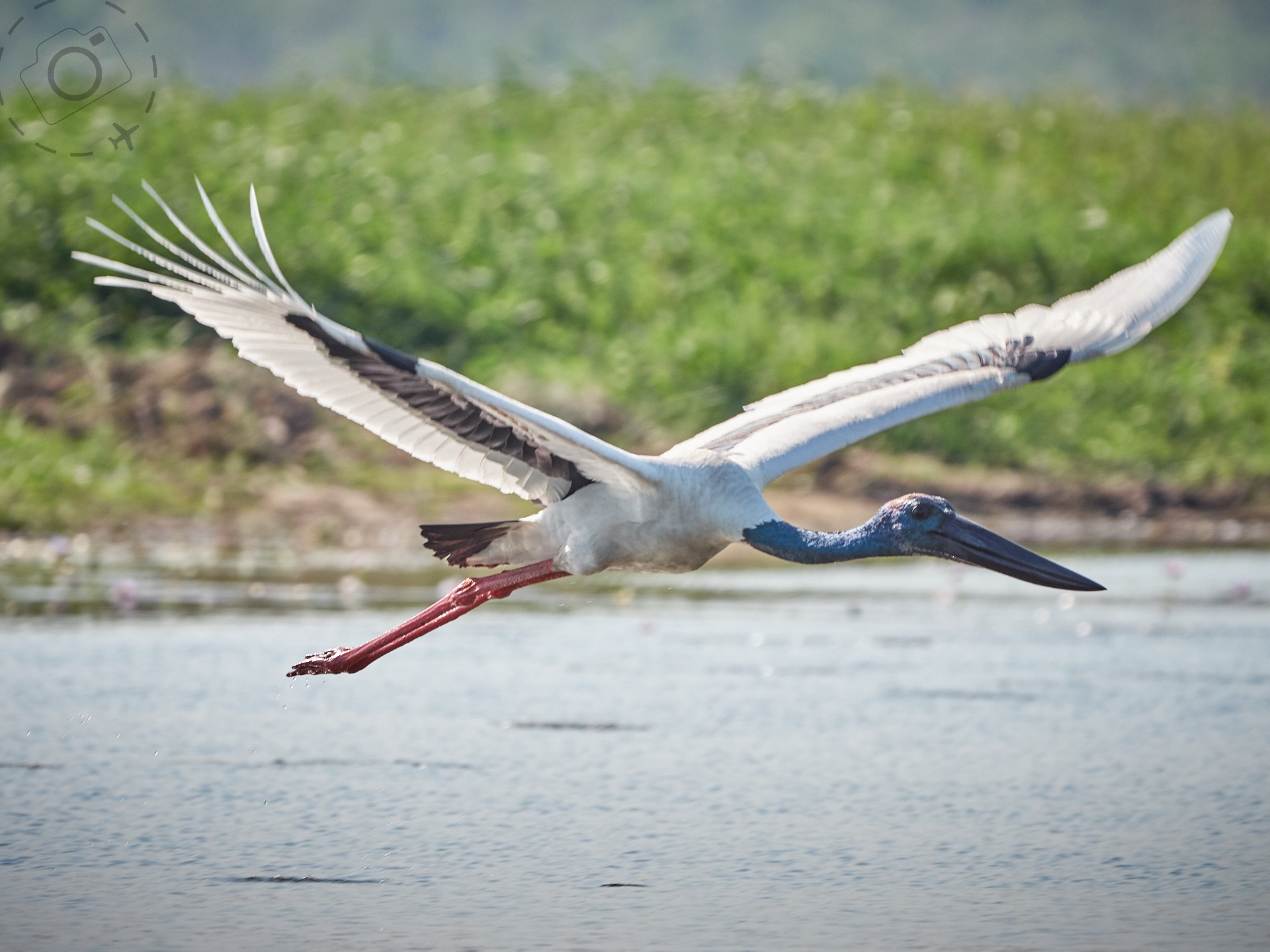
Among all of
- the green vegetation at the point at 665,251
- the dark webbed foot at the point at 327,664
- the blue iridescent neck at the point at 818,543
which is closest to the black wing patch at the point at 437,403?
the blue iridescent neck at the point at 818,543

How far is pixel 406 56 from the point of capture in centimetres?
4481

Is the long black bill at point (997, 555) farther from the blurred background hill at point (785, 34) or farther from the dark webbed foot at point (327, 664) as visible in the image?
the blurred background hill at point (785, 34)

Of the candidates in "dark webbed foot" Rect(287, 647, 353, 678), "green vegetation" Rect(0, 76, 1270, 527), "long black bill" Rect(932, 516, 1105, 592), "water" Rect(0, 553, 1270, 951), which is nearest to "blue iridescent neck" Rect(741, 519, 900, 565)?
"long black bill" Rect(932, 516, 1105, 592)

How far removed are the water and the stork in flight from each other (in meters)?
0.65

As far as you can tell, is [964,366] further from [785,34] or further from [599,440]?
[785,34]

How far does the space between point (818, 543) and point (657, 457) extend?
56cm

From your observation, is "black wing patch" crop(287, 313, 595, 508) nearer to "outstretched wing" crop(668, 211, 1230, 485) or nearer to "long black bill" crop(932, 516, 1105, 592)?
"outstretched wing" crop(668, 211, 1230, 485)

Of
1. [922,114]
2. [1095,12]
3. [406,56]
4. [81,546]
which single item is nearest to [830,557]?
[81,546]

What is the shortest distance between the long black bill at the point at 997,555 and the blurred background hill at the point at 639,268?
221 inches

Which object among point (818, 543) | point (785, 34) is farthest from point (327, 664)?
point (785, 34)

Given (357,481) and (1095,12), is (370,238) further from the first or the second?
(1095,12)

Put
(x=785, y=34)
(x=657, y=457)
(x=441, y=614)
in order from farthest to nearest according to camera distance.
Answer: (x=785, y=34) < (x=441, y=614) < (x=657, y=457)

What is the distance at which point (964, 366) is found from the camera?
249 inches

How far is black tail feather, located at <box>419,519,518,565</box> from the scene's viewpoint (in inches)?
233
